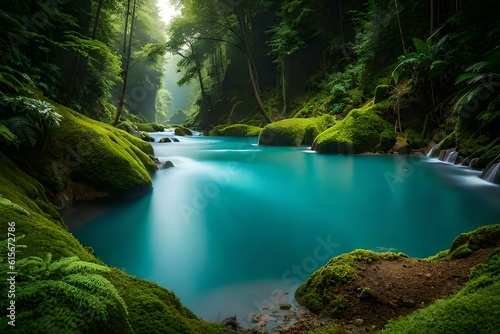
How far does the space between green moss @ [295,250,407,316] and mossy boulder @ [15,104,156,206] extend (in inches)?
177

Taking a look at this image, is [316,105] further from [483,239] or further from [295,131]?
[483,239]

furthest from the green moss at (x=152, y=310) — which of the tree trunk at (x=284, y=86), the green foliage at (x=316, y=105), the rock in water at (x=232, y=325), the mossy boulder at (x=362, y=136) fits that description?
the tree trunk at (x=284, y=86)

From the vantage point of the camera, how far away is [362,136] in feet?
42.5

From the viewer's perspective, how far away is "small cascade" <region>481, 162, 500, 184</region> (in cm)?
737

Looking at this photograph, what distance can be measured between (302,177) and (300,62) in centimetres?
1920

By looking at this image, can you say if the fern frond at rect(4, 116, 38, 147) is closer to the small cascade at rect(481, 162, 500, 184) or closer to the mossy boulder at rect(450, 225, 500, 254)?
the mossy boulder at rect(450, 225, 500, 254)

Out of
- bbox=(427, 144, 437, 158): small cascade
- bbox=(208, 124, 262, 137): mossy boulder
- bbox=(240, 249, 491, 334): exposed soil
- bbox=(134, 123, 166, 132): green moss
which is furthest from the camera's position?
bbox=(134, 123, 166, 132): green moss

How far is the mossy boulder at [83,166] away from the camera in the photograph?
17.0ft

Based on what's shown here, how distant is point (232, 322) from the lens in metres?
2.35

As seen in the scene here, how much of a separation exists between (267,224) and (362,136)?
913cm

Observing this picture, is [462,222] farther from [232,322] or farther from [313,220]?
[232,322]

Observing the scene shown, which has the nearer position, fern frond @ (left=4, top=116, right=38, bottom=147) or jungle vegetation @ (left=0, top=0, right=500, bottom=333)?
jungle vegetation @ (left=0, top=0, right=500, bottom=333)
